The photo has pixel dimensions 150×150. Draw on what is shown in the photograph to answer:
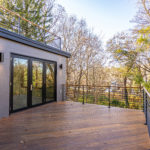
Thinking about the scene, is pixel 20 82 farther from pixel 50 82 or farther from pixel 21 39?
pixel 50 82

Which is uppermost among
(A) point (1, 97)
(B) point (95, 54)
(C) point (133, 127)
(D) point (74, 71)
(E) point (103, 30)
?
(E) point (103, 30)

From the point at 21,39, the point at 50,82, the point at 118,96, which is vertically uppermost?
the point at 21,39

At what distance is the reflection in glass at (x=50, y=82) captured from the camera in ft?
18.3

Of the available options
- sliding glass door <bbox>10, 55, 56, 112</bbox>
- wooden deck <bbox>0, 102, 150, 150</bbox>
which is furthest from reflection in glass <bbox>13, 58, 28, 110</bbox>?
wooden deck <bbox>0, 102, 150, 150</bbox>

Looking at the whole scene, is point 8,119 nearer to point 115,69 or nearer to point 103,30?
point 115,69

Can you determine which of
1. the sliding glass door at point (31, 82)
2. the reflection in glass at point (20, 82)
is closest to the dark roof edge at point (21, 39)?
the sliding glass door at point (31, 82)

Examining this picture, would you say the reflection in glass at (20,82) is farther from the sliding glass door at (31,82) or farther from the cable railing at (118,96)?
the cable railing at (118,96)

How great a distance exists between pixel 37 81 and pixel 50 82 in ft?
2.73

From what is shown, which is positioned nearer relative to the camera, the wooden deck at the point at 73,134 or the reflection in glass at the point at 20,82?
the wooden deck at the point at 73,134

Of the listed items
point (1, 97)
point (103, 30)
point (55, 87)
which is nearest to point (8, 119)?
point (1, 97)

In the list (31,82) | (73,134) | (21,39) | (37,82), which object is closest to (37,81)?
(37,82)

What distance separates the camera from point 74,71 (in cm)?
1168

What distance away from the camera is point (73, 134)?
2.63 metres

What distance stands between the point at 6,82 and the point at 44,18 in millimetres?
8115
